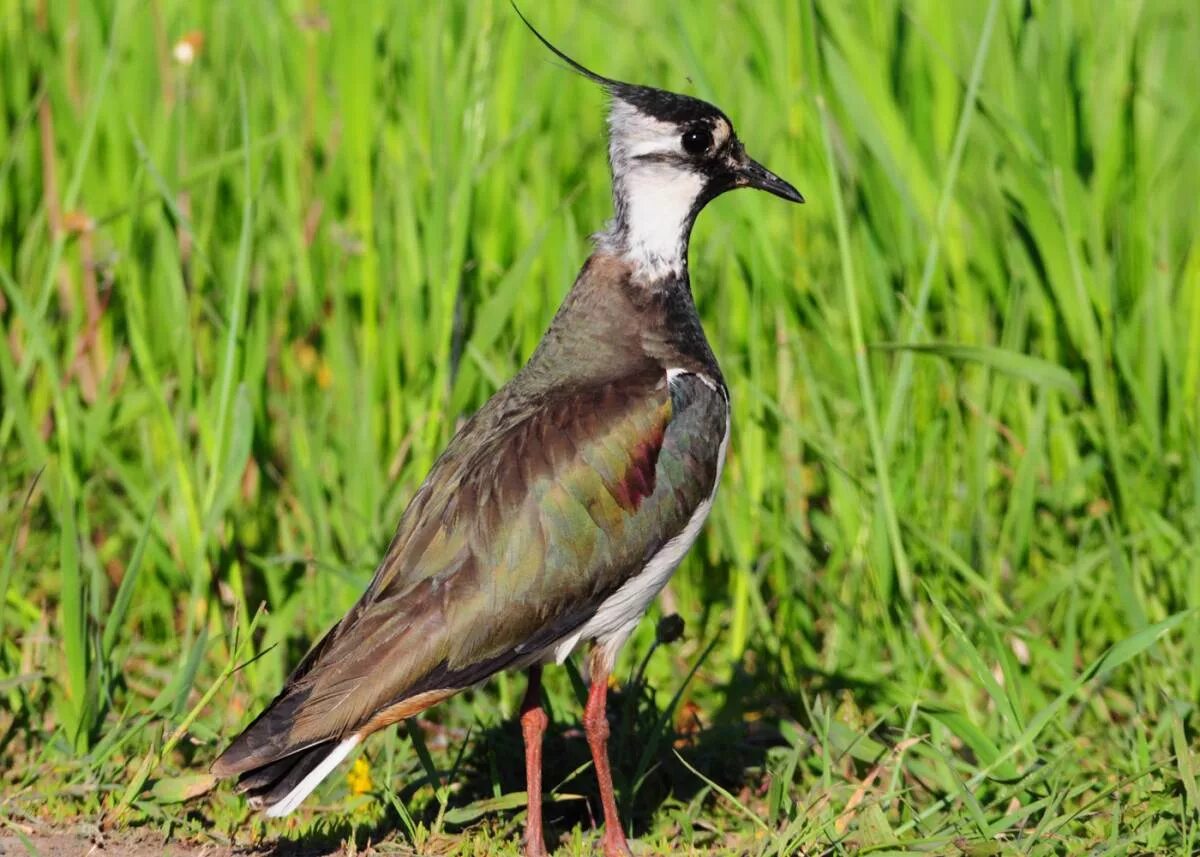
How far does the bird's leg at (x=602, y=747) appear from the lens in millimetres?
3984

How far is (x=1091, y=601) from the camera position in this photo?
189 inches

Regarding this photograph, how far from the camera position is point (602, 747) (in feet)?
13.5

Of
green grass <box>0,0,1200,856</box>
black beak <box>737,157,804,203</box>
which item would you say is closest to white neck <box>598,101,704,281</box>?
black beak <box>737,157,804,203</box>

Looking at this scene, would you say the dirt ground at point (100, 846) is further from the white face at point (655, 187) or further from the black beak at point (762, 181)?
the black beak at point (762, 181)

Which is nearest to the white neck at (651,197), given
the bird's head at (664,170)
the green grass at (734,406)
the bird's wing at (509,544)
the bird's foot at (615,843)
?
the bird's head at (664,170)

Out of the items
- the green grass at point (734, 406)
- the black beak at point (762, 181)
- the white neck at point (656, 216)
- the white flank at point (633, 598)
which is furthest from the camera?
the black beak at point (762, 181)

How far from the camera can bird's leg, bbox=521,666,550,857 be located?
13.0 feet

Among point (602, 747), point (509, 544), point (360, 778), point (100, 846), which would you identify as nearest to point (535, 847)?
point (602, 747)

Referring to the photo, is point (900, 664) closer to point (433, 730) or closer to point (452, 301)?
point (433, 730)

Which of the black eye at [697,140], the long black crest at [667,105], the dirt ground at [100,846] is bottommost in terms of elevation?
the dirt ground at [100,846]

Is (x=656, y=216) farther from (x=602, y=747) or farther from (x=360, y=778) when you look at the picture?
(x=360, y=778)

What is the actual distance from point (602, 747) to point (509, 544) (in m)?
0.60

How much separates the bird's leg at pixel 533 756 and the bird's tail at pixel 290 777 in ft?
1.76

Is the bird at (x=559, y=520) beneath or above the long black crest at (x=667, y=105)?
beneath
